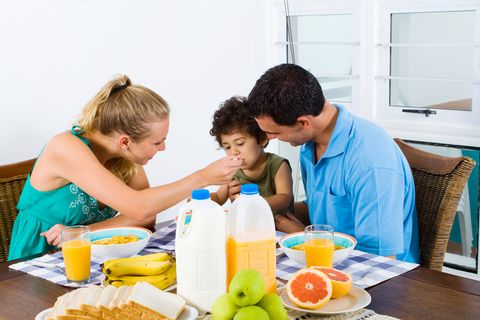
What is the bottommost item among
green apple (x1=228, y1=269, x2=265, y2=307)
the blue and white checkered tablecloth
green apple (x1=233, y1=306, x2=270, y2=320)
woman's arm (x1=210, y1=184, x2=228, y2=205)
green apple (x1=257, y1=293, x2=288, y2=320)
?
woman's arm (x1=210, y1=184, x2=228, y2=205)

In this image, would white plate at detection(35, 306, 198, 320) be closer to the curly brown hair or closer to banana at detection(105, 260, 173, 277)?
banana at detection(105, 260, 173, 277)

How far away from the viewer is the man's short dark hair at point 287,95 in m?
1.94

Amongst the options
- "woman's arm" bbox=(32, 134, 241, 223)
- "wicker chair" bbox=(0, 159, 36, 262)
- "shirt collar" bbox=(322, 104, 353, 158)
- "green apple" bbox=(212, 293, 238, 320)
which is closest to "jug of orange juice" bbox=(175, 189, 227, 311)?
"green apple" bbox=(212, 293, 238, 320)

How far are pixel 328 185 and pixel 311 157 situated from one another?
0.45 feet

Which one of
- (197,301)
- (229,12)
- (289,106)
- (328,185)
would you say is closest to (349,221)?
(328,185)

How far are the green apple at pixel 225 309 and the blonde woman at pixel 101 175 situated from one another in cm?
76

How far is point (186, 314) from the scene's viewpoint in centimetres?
133

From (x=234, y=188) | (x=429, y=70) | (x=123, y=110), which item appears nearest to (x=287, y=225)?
(x=234, y=188)

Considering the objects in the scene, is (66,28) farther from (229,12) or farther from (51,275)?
(51,275)

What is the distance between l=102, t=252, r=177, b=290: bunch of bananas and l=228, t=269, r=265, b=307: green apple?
1.11ft

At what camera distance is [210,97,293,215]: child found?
2334 millimetres

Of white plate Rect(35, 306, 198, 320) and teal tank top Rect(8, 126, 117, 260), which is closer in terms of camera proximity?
white plate Rect(35, 306, 198, 320)

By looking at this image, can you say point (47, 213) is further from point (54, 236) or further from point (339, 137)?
point (339, 137)

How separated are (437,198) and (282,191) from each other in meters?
0.57
